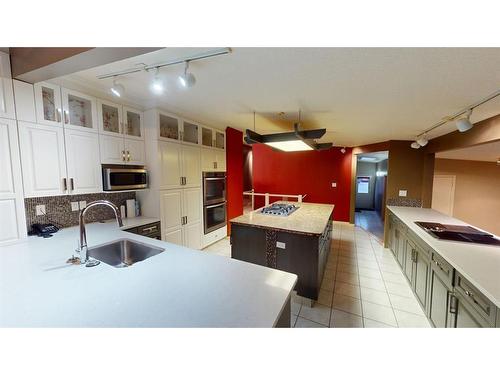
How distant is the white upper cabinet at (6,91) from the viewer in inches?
62.9

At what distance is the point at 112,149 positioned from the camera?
2416 millimetres

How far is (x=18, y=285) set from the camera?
105 cm

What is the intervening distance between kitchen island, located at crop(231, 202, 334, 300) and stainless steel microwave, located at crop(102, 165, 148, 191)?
134cm

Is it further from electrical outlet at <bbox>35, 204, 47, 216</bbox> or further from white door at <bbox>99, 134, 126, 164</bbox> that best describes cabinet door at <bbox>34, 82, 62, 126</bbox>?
electrical outlet at <bbox>35, 204, 47, 216</bbox>

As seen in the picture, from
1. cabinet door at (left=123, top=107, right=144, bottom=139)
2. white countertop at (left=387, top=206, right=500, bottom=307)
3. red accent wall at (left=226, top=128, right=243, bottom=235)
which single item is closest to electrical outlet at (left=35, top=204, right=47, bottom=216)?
cabinet door at (left=123, top=107, right=144, bottom=139)

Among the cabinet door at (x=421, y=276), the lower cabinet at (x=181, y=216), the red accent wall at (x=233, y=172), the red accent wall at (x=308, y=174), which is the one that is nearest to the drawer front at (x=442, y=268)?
the cabinet door at (x=421, y=276)

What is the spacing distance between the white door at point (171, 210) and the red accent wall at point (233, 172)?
4.20 ft

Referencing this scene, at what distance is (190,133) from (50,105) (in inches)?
A: 66.7

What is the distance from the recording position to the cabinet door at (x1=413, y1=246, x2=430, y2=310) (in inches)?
83.0

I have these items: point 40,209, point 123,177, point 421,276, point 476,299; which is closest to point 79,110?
point 123,177

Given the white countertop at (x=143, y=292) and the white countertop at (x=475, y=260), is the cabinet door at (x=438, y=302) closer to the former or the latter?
the white countertop at (x=475, y=260)

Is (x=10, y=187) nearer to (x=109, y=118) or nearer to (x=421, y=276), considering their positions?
(x=109, y=118)
